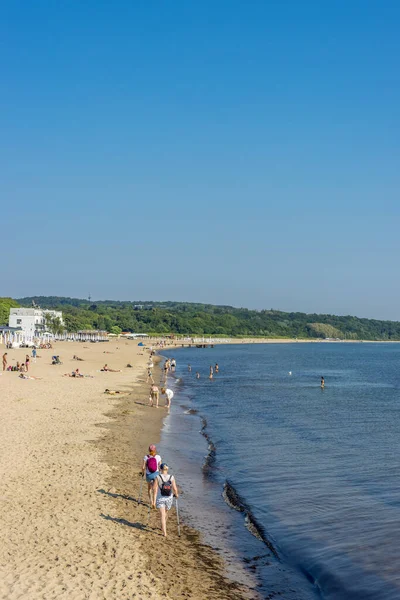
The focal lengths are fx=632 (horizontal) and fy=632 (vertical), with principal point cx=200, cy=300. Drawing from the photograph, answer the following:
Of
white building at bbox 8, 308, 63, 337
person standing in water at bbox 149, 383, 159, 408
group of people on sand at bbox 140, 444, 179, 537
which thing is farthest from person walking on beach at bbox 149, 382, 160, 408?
white building at bbox 8, 308, 63, 337

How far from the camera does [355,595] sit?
12391 mm

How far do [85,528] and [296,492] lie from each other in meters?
7.85

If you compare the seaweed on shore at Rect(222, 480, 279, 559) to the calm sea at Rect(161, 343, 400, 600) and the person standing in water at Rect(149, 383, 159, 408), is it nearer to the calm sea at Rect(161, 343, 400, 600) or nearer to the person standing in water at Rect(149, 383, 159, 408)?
the calm sea at Rect(161, 343, 400, 600)

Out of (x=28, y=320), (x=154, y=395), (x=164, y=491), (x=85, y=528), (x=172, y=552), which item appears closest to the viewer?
(x=172, y=552)

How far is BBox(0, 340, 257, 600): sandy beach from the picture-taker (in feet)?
37.3

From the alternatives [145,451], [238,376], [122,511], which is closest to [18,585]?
[122,511]

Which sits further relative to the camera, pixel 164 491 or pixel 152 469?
pixel 152 469

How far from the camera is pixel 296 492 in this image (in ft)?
64.4

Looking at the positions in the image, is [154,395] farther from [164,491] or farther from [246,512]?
[164,491]

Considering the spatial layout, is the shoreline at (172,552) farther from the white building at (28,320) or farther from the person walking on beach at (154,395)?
the white building at (28,320)

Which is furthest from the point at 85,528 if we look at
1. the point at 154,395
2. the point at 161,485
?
the point at 154,395

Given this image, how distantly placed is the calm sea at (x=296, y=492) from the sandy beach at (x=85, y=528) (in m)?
1.18

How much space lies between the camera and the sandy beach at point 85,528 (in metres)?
11.4

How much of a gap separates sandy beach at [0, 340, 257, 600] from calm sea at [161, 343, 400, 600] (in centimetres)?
118
